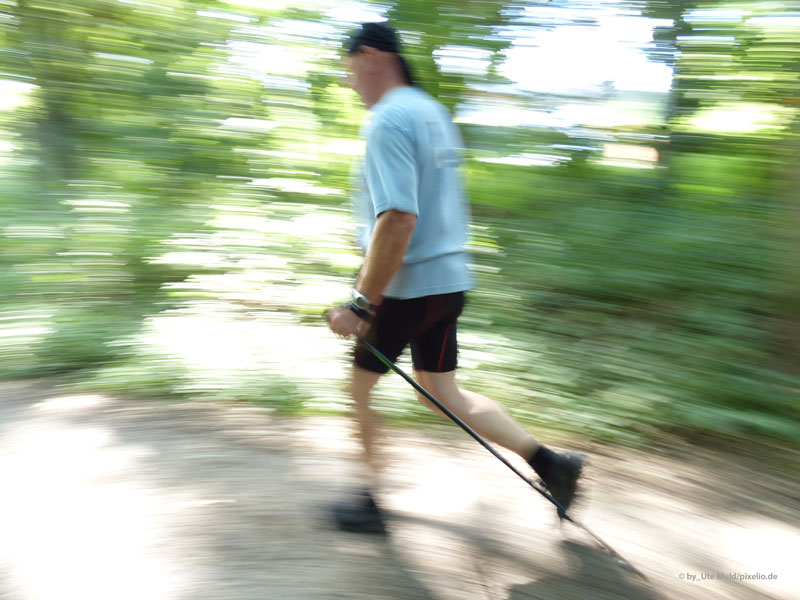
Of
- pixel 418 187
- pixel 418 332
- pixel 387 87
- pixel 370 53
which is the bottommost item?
pixel 418 332

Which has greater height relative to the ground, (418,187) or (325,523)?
(418,187)

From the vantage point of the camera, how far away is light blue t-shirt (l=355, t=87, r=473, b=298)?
2389 mm

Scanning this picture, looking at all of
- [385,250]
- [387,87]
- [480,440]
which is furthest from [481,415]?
[387,87]

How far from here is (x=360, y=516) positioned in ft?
9.06

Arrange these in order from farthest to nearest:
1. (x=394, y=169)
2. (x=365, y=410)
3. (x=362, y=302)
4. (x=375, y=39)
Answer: (x=365, y=410)
(x=375, y=39)
(x=362, y=302)
(x=394, y=169)

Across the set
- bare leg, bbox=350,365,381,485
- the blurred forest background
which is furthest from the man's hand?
the blurred forest background

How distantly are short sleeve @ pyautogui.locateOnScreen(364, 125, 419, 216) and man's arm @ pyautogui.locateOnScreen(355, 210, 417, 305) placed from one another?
38mm

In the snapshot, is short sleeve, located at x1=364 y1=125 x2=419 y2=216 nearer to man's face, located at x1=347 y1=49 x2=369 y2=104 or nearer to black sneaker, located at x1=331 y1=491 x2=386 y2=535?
man's face, located at x1=347 y1=49 x2=369 y2=104

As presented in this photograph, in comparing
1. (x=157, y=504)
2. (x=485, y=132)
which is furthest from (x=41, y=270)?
(x=485, y=132)

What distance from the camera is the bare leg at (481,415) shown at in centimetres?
270

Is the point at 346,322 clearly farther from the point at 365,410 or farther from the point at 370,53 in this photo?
the point at 370,53

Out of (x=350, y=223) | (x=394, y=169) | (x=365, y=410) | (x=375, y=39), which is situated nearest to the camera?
(x=394, y=169)

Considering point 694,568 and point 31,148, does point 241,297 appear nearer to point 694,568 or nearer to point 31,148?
point 31,148

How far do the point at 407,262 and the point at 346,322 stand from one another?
0.34 m
